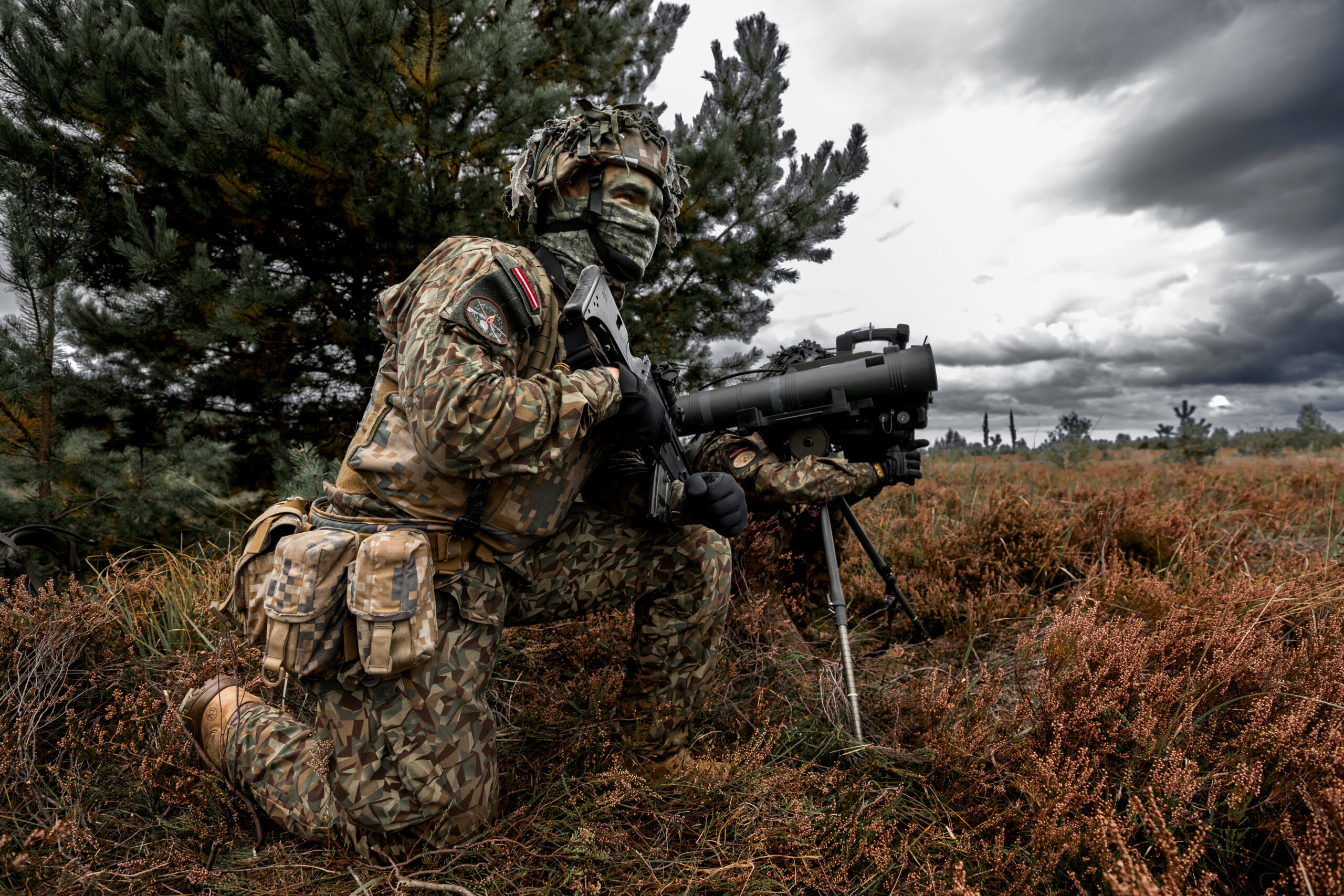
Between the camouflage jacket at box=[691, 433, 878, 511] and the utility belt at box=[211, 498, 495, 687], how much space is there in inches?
52.8

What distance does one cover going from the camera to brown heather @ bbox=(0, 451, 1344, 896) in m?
1.65

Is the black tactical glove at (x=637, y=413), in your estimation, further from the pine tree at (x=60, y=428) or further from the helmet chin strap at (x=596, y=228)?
the pine tree at (x=60, y=428)

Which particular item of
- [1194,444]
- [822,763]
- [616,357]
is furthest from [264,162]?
[1194,444]

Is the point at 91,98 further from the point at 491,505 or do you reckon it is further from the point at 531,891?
the point at 531,891

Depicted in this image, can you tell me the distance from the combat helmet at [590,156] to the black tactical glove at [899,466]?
150 cm

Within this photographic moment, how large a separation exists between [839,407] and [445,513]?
161cm

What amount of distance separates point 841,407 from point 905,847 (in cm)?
156

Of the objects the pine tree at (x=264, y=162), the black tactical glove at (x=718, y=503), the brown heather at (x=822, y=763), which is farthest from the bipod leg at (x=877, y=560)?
the pine tree at (x=264, y=162)

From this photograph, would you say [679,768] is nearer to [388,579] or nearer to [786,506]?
[388,579]

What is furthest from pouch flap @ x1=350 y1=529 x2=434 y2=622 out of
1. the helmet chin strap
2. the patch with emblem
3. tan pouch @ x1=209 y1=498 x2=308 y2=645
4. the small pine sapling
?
the small pine sapling

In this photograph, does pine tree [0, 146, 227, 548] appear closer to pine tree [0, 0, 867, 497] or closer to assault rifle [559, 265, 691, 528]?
pine tree [0, 0, 867, 497]

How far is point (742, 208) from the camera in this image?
504 cm

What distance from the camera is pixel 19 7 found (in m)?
3.70

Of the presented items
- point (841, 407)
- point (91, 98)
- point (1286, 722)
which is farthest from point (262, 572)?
point (91, 98)
